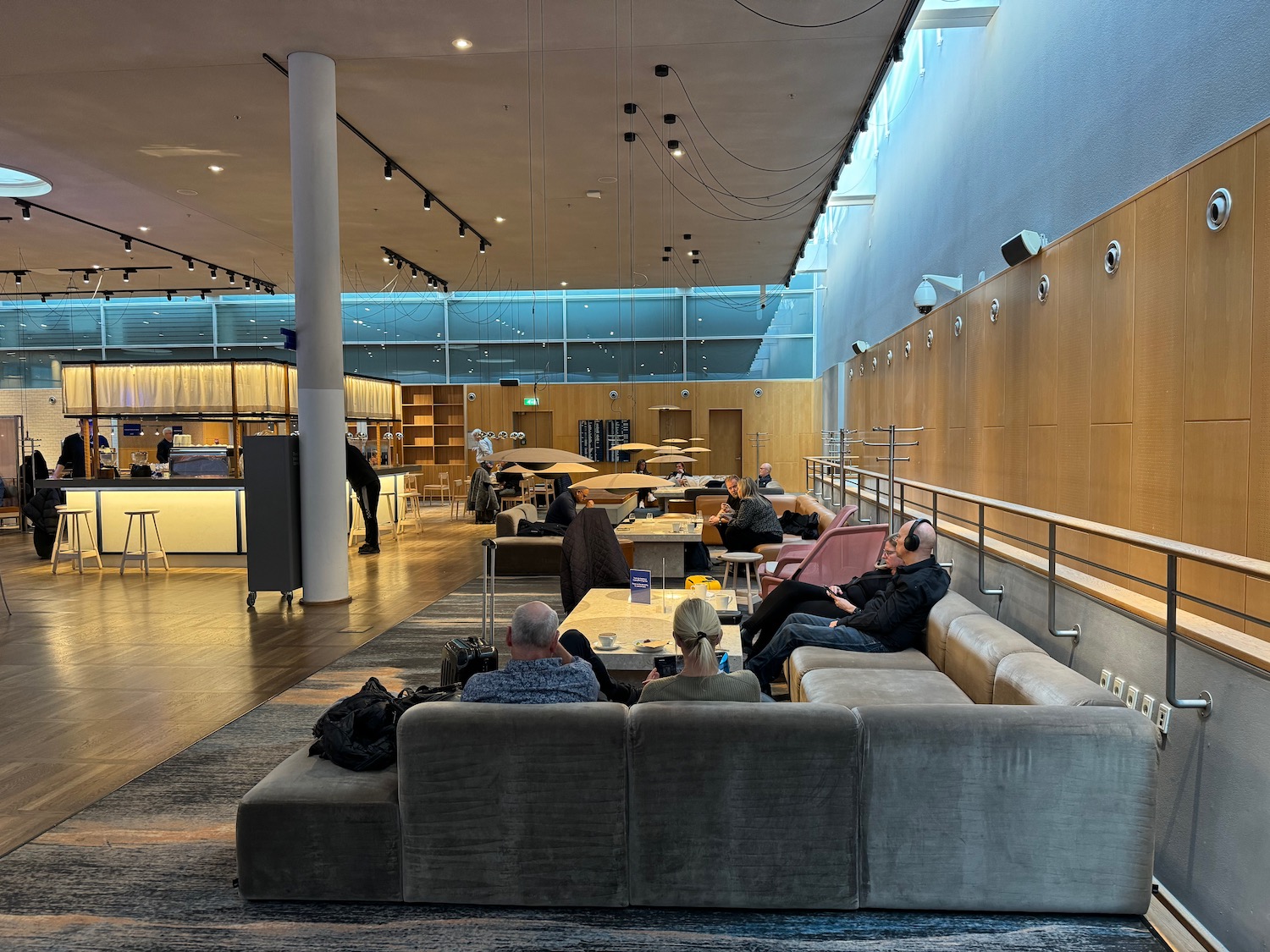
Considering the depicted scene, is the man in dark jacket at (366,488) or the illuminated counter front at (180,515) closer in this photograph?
the illuminated counter front at (180,515)

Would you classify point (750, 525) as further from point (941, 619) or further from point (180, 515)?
point (180, 515)

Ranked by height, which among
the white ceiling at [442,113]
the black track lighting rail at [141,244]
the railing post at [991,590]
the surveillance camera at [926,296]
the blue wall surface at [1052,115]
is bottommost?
the railing post at [991,590]

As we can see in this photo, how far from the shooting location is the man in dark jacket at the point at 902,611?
15.1ft

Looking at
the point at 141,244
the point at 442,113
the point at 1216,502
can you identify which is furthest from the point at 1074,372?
the point at 141,244

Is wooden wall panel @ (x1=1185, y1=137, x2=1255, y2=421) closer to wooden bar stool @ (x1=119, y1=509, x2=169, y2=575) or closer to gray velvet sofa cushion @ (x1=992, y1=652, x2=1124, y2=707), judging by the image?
gray velvet sofa cushion @ (x1=992, y1=652, x2=1124, y2=707)

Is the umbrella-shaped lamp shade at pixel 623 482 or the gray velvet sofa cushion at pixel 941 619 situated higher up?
the umbrella-shaped lamp shade at pixel 623 482

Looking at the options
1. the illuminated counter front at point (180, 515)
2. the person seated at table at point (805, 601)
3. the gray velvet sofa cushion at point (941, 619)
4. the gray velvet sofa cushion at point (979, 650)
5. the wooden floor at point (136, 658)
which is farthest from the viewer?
the illuminated counter front at point (180, 515)

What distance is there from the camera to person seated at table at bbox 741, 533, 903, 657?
5.28 metres

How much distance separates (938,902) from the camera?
8.83 ft

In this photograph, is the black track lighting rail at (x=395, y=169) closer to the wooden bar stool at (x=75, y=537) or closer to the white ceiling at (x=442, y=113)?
the white ceiling at (x=442, y=113)

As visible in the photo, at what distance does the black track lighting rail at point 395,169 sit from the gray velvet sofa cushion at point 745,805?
6988 mm

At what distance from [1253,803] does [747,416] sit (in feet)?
59.9

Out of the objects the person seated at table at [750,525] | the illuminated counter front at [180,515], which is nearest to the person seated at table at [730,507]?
the person seated at table at [750,525]

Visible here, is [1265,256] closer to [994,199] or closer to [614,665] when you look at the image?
[614,665]
